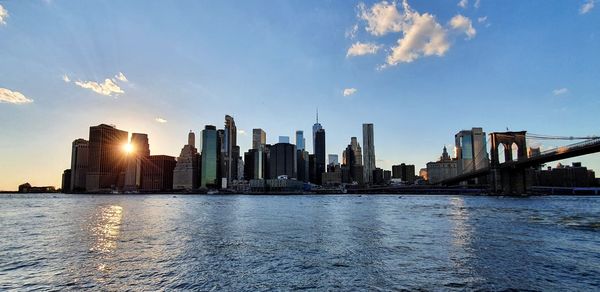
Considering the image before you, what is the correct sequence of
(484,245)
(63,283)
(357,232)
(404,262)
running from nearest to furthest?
1. (63,283)
2. (404,262)
3. (484,245)
4. (357,232)

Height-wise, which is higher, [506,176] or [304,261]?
[506,176]

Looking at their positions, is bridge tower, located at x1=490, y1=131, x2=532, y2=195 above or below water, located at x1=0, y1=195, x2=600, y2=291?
above

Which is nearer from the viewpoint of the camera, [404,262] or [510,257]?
[404,262]

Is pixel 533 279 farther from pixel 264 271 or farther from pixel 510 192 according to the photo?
pixel 510 192

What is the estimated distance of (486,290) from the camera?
47.6 ft

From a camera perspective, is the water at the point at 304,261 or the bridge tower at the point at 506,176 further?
the bridge tower at the point at 506,176

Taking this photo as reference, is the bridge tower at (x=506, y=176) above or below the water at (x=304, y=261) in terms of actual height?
above

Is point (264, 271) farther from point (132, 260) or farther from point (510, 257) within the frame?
point (510, 257)

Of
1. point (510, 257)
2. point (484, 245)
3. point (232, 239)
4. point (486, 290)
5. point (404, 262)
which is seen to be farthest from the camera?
point (232, 239)

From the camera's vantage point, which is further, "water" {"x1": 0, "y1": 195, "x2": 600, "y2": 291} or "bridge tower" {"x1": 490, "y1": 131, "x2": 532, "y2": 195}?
"bridge tower" {"x1": 490, "y1": 131, "x2": 532, "y2": 195}

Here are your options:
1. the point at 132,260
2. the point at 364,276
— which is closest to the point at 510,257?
the point at 364,276

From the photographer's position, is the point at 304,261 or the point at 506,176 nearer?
the point at 304,261

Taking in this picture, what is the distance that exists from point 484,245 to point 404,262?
30.4ft

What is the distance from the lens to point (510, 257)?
20938 mm
